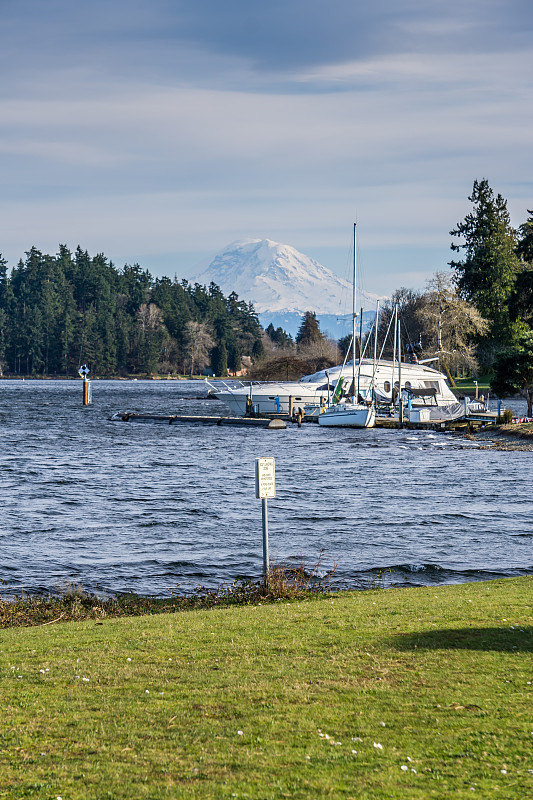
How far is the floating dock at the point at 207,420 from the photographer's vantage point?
2679 inches

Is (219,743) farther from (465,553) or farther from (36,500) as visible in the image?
(36,500)

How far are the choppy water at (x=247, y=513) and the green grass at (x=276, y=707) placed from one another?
625 centimetres

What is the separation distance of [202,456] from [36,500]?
60.7 ft

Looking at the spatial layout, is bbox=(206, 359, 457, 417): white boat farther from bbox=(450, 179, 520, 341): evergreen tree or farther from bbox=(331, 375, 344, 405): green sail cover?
bbox=(450, 179, 520, 341): evergreen tree

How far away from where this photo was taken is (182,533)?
2350 cm

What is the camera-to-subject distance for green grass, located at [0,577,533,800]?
604 centimetres

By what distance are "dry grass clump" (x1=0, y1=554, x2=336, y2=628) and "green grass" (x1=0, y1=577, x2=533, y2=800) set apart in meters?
1.40

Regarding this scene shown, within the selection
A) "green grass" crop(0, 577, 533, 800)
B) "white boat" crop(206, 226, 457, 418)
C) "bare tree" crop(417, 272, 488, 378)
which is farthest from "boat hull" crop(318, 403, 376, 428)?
"green grass" crop(0, 577, 533, 800)

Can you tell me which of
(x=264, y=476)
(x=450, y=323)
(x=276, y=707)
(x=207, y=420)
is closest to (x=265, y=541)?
(x=264, y=476)

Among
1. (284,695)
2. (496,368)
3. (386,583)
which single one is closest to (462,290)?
(496,368)

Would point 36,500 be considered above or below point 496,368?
below

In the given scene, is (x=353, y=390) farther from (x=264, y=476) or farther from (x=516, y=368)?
(x=264, y=476)

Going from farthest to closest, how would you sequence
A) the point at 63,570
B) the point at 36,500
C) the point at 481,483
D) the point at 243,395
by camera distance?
the point at 243,395 < the point at 481,483 < the point at 36,500 < the point at 63,570

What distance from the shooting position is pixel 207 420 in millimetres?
74438
